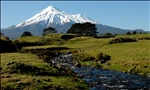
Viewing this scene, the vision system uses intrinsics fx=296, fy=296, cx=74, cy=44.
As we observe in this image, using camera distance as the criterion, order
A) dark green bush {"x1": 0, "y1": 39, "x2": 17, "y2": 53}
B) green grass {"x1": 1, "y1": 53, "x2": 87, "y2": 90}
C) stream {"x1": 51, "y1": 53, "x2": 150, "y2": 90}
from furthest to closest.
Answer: dark green bush {"x1": 0, "y1": 39, "x2": 17, "y2": 53}
stream {"x1": 51, "y1": 53, "x2": 150, "y2": 90}
green grass {"x1": 1, "y1": 53, "x2": 87, "y2": 90}

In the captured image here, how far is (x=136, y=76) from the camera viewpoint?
49.9 metres

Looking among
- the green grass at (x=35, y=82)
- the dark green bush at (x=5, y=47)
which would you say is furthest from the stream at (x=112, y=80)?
the dark green bush at (x=5, y=47)

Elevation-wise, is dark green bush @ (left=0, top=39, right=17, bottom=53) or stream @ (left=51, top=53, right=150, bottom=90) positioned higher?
dark green bush @ (left=0, top=39, right=17, bottom=53)

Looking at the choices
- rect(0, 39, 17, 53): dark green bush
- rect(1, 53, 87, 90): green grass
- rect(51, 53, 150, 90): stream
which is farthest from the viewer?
rect(0, 39, 17, 53): dark green bush

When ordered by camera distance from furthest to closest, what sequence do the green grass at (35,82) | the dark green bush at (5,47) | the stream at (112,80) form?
the dark green bush at (5,47)
the stream at (112,80)
the green grass at (35,82)

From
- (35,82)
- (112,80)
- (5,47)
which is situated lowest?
(112,80)

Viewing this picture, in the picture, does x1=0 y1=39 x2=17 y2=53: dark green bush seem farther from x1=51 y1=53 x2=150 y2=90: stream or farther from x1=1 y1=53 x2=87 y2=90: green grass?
x1=1 y1=53 x2=87 y2=90: green grass

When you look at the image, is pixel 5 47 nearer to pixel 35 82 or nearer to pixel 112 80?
pixel 112 80

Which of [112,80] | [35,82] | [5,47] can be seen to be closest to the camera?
[35,82]

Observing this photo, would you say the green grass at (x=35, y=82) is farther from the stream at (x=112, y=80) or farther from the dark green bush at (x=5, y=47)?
the dark green bush at (x=5, y=47)

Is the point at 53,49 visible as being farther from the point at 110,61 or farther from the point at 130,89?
the point at 130,89

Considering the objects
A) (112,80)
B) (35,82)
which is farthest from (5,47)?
Answer: (35,82)

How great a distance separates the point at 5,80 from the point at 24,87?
3.46 meters

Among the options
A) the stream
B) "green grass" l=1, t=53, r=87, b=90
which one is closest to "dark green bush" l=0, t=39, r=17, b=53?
the stream
